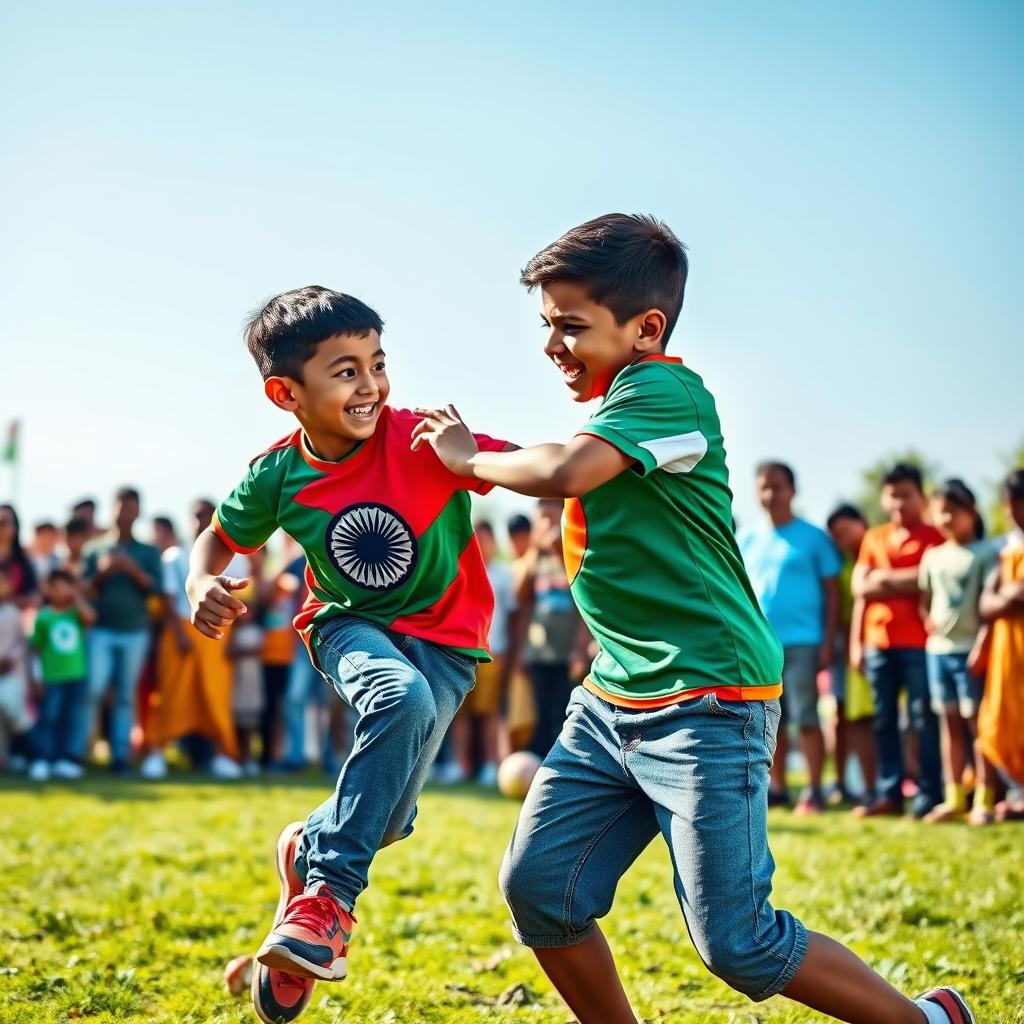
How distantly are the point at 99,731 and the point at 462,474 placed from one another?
13.1 meters

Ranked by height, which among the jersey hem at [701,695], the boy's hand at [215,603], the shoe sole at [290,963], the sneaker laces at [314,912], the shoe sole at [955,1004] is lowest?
the shoe sole at [955,1004]

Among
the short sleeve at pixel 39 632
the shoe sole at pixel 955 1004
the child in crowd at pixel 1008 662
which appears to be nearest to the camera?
the shoe sole at pixel 955 1004

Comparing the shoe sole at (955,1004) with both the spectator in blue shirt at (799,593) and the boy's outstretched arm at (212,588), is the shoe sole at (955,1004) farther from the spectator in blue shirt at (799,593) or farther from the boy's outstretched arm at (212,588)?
the spectator in blue shirt at (799,593)

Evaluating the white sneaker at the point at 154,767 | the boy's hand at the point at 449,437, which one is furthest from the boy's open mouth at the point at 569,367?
the white sneaker at the point at 154,767

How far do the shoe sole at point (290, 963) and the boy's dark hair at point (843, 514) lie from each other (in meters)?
8.66

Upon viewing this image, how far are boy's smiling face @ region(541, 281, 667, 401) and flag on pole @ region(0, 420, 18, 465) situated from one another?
19.6m

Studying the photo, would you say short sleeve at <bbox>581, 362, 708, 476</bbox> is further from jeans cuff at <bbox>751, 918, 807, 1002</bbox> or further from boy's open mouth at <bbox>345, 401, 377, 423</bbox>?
jeans cuff at <bbox>751, 918, 807, 1002</bbox>

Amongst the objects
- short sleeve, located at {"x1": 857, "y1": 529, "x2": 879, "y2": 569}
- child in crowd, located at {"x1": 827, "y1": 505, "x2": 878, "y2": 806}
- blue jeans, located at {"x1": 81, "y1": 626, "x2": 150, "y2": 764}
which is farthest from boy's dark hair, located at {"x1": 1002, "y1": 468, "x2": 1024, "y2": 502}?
blue jeans, located at {"x1": 81, "y1": 626, "x2": 150, "y2": 764}

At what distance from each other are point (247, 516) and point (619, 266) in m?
1.50

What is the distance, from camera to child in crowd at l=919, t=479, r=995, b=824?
30.6ft

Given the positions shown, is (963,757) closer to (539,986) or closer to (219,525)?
(539,986)

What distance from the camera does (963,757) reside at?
31.4 feet

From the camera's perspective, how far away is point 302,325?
4.09 m

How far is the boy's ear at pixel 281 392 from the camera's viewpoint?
4160mm
